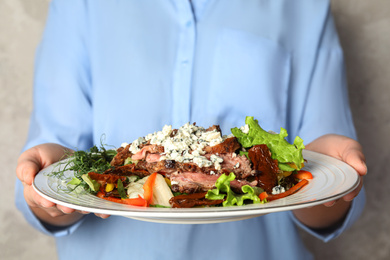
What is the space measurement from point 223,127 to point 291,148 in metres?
0.81

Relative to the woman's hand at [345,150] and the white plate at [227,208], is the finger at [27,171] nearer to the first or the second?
the white plate at [227,208]

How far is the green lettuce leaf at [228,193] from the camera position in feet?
4.65

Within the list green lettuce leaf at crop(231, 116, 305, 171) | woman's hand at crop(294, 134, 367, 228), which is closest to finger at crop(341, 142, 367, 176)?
woman's hand at crop(294, 134, 367, 228)

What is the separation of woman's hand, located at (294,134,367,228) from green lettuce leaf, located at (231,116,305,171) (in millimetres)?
228

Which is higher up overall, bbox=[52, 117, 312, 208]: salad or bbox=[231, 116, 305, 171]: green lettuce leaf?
bbox=[231, 116, 305, 171]: green lettuce leaf

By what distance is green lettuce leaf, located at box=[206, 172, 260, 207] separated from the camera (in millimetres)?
1418

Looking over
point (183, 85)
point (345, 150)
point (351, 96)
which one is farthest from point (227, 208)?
point (351, 96)

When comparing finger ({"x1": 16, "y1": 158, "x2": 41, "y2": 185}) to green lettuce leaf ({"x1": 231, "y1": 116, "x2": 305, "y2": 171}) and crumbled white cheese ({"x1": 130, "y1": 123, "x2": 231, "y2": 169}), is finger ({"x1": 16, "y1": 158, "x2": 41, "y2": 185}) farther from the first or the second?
green lettuce leaf ({"x1": 231, "y1": 116, "x2": 305, "y2": 171})

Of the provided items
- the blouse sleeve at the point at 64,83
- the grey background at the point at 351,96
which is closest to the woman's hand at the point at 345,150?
the blouse sleeve at the point at 64,83

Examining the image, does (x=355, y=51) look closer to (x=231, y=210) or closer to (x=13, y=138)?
(x=231, y=210)

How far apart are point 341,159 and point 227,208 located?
2.93 feet

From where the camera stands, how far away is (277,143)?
1.75 meters

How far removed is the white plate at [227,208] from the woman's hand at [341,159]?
0.20 ft

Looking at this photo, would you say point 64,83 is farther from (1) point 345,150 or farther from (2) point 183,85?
(1) point 345,150
